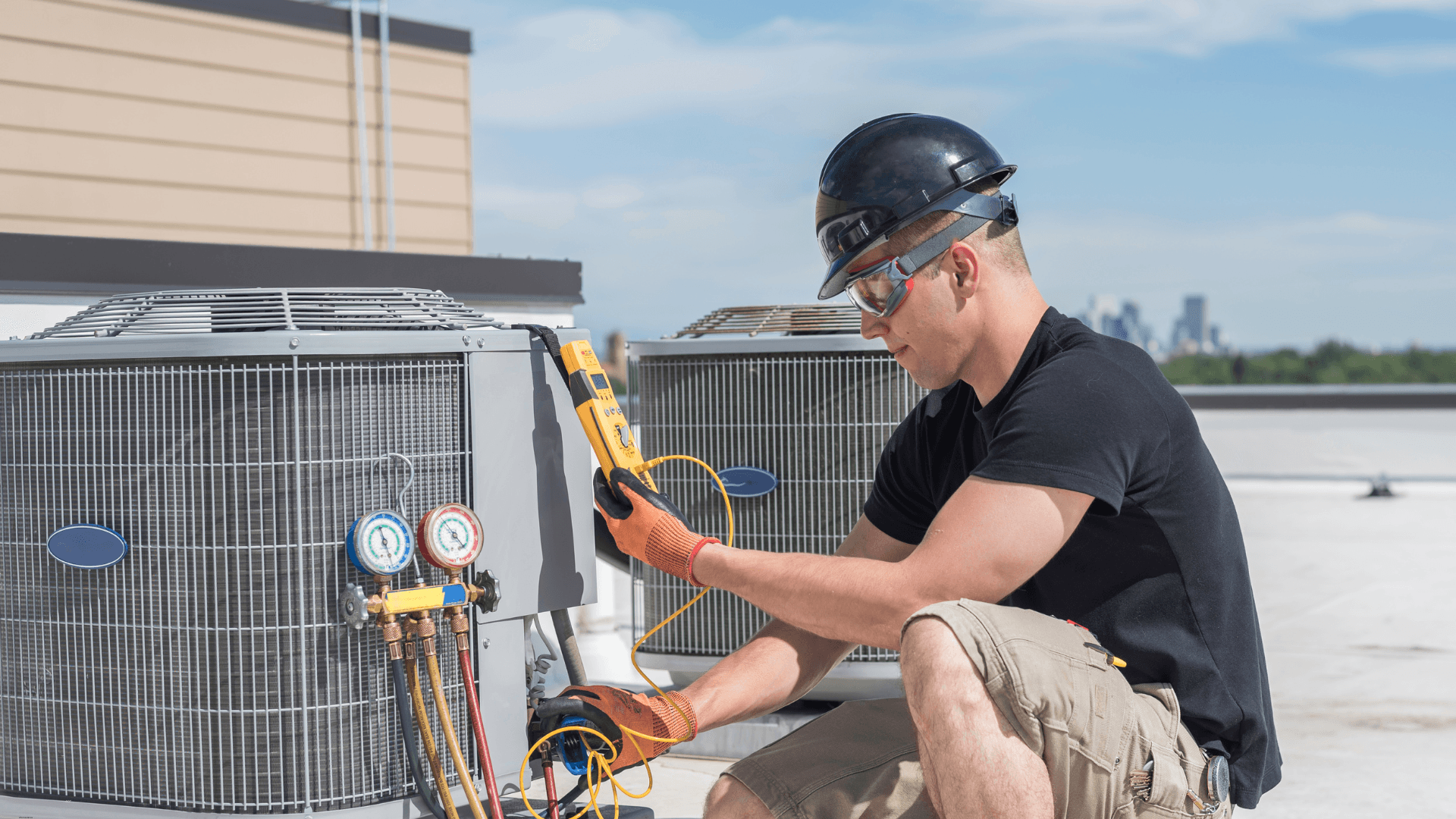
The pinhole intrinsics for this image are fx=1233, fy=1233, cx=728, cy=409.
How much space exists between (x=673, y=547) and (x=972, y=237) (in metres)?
0.84

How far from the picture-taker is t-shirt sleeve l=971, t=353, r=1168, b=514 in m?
1.98

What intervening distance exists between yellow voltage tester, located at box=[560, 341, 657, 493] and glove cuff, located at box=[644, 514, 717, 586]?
0.15 m

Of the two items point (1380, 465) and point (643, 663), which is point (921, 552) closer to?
point (643, 663)

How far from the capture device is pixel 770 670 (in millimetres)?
2473

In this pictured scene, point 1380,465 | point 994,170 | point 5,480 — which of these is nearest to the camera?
point 994,170

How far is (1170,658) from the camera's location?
6.98ft

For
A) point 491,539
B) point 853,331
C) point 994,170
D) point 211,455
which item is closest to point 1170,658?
point 994,170

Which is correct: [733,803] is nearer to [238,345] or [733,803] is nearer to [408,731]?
[408,731]

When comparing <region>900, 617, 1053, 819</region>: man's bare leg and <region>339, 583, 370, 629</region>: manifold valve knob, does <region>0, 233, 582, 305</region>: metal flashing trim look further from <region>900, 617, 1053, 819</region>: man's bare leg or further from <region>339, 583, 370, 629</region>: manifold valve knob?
<region>900, 617, 1053, 819</region>: man's bare leg

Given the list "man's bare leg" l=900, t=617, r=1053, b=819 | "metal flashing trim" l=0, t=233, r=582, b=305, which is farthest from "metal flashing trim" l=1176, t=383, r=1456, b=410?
"man's bare leg" l=900, t=617, r=1053, b=819

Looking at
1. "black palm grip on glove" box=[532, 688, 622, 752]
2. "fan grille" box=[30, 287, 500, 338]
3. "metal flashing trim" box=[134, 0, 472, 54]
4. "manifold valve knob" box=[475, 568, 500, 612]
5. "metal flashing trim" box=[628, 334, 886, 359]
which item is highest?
"metal flashing trim" box=[134, 0, 472, 54]

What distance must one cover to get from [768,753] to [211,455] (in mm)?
1277

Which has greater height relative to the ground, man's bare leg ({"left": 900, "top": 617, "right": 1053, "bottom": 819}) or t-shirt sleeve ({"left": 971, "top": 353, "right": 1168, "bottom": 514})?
t-shirt sleeve ({"left": 971, "top": 353, "right": 1168, "bottom": 514})

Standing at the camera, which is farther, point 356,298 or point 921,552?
point 356,298
